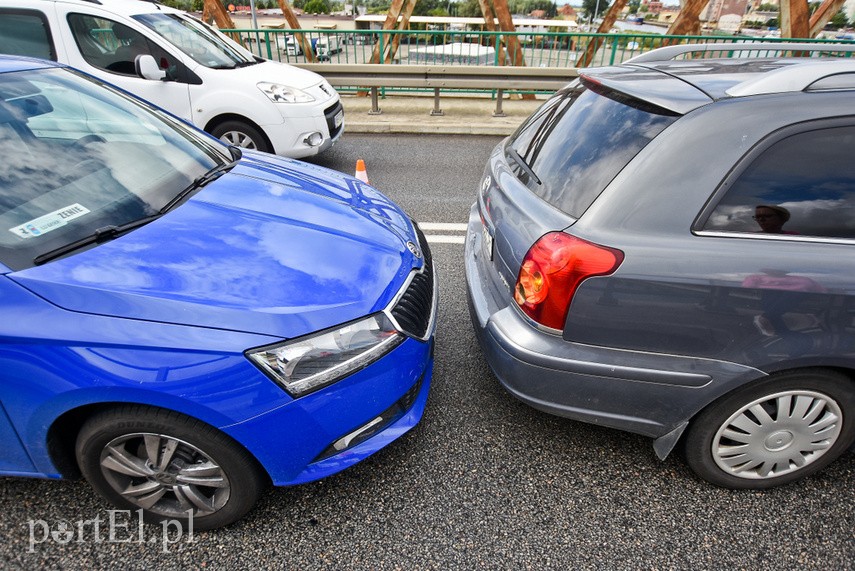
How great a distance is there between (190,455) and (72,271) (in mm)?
737

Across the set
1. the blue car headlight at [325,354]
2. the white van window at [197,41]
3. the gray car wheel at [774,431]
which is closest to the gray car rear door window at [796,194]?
the gray car wheel at [774,431]

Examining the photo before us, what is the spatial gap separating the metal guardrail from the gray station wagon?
6593 millimetres

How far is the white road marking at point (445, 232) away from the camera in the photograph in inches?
165

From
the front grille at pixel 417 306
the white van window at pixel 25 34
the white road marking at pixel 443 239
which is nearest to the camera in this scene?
the front grille at pixel 417 306

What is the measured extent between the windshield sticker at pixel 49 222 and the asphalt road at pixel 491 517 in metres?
1.08

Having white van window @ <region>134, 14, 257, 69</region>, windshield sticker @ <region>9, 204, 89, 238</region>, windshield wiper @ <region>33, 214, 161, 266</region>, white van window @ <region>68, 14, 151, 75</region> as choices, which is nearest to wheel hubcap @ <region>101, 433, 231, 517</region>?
windshield wiper @ <region>33, 214, 161, 266</region>

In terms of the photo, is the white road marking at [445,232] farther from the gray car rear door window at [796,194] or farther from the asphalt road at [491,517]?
the gray car rear door window at [796,194]

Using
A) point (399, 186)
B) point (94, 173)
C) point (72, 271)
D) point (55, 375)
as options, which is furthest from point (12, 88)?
point (399, 186)

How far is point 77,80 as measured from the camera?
2646mm

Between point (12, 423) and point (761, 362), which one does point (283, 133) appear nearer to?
point (12, 423)

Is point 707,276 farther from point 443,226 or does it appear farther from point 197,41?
point 197,41

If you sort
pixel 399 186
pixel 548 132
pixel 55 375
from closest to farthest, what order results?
pixel 55 375
pixel 548 132
pixel 399 186

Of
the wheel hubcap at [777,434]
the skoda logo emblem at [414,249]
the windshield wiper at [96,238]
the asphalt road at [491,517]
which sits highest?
the windshield wiper at [96,238]

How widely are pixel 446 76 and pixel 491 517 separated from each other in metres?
7.66
